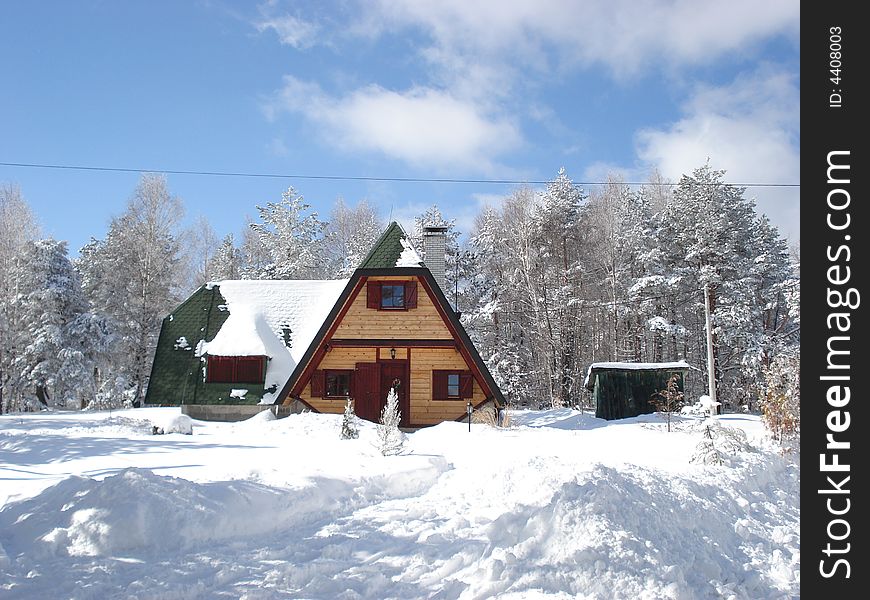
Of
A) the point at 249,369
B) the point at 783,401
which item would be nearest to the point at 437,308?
the point at 249,369

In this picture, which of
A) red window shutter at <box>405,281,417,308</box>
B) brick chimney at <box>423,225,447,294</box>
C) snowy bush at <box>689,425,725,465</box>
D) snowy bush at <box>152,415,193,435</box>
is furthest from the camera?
brick chimney at <box>423,225,447,294</box>

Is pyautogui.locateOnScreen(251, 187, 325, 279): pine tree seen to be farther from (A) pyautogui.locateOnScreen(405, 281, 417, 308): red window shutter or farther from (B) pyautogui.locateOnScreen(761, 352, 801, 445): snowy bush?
(B) pyautogui.locateOnScreen(761, 352, 801, 445): snowy bush

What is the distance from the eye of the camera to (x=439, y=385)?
19234 mm

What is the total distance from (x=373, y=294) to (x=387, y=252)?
1.49 m

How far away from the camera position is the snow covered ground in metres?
5.30

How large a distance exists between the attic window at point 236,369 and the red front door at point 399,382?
4.16 meters

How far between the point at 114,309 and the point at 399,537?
93.6 ft

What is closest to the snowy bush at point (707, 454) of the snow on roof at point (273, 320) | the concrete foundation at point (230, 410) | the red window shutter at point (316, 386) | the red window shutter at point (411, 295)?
the red window shutter at point (411, 295)

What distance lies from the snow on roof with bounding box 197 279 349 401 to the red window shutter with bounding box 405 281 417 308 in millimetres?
3755

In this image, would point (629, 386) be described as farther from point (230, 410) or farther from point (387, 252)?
point (230, 410)

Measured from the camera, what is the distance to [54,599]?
477 cm

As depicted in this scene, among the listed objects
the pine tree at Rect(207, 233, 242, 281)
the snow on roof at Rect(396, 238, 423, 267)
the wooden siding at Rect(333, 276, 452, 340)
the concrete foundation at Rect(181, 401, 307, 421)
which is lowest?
the concrete foundation at Rect(181, 401, 307, 421)
